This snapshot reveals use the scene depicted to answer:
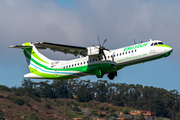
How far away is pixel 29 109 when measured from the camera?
6544cm

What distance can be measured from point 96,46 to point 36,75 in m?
8.39

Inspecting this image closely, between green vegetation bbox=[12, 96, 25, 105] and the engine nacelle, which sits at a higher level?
the engine nacelle

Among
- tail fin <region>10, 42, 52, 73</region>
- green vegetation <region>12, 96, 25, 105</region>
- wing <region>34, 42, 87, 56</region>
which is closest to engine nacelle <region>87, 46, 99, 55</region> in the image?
wing <region>34, 42, 87, 56</region>

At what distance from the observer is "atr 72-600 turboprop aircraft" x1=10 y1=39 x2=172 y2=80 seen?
86.8 ft

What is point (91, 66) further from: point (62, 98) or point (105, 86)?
point (105, 86)

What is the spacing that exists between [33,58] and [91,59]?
8143 mm

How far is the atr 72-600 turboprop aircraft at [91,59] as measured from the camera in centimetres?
2647

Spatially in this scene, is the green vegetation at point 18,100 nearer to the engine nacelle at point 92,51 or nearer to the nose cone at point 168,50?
the engine nacelle at point 92,51

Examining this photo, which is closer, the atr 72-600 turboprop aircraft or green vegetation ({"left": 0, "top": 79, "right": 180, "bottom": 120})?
the atr 72-600 turboprop aircraft

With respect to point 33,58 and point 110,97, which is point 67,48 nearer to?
point 33,58

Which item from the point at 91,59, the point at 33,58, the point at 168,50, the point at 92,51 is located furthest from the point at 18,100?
the point at 168,50

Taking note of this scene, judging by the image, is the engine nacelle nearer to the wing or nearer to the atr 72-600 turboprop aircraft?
the atr 72-600 turboprop aircraft

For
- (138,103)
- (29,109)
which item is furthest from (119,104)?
(29,109)

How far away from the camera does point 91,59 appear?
95.9 ft
